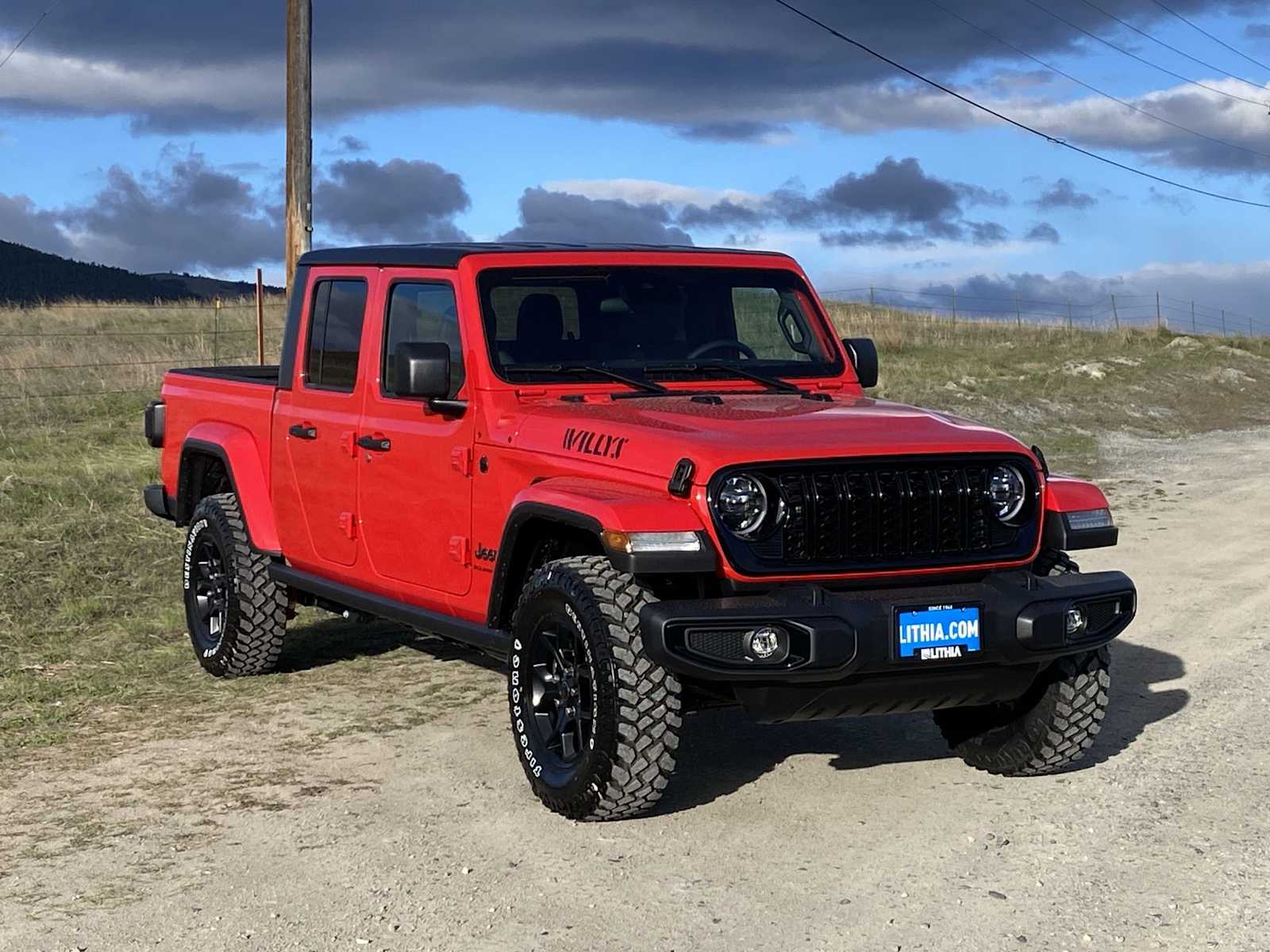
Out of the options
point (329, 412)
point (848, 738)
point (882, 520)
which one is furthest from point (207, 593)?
point (882, 520)

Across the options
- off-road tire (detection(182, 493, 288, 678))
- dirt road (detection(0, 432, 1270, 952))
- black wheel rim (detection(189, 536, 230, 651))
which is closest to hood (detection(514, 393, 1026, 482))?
dirt road (detection(0, 432, 1270, 952))

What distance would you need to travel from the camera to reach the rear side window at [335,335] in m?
7.49

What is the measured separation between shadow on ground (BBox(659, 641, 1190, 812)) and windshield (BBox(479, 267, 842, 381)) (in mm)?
1500

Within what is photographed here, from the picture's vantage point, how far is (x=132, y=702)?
8016mm

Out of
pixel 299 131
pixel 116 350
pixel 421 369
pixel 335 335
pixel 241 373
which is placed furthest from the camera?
pixel 116 350

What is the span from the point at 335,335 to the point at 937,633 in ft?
11.0

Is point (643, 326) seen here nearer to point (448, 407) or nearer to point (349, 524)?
point (448, 407)

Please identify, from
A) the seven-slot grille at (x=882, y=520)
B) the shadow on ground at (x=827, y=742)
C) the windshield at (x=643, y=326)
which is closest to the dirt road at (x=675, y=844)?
the shadow on ground at (x=827, y=742)

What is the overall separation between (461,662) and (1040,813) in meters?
3.58

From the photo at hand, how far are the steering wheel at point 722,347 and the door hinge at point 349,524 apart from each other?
1.64 m

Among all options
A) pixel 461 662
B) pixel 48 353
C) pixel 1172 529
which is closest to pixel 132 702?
pixel 461 662

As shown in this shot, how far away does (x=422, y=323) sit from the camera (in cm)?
712

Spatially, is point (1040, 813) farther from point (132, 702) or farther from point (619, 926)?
point (132, 702)

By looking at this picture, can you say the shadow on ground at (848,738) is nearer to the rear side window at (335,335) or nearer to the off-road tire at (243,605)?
the off-road tire at (243,605)
